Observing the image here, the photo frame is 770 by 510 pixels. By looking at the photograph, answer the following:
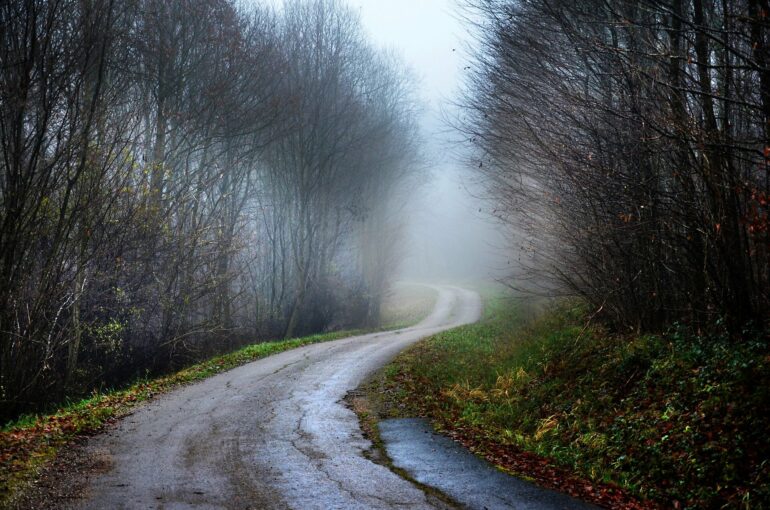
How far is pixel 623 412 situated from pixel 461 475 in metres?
3.01

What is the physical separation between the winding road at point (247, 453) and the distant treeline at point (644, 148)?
5387 mm

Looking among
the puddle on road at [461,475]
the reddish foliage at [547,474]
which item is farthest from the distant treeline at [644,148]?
the puddle on road at [461,475]

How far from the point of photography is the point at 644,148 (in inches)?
382

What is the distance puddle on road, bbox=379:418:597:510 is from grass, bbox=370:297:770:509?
1.25 ft

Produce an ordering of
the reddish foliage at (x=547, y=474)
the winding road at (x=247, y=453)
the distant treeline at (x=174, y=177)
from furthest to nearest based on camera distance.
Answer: the distant treeline at (x=174, y=177) → the reddish foliage at (x=547, y=474) → the winding road at (x=247, y=453)

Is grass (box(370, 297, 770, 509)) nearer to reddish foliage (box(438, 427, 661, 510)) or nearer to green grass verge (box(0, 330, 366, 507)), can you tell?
reddish foliage (box(438, 427, 661, 510))

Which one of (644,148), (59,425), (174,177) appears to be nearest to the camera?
(59,425)

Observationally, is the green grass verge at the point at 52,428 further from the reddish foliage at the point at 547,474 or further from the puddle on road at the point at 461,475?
the reddish foliage at the point at 547,474

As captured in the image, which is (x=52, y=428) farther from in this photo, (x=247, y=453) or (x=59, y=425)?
(x=247, y=453)

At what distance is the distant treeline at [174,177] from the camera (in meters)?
11.0

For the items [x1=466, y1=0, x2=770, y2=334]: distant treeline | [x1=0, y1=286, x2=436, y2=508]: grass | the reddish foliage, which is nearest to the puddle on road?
the reddish foliage

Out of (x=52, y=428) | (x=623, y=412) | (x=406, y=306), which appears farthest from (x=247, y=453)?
(x=406, y=306)

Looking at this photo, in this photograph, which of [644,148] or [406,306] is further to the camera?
[406,306]

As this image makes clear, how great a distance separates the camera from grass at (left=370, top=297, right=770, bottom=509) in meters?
6.86
